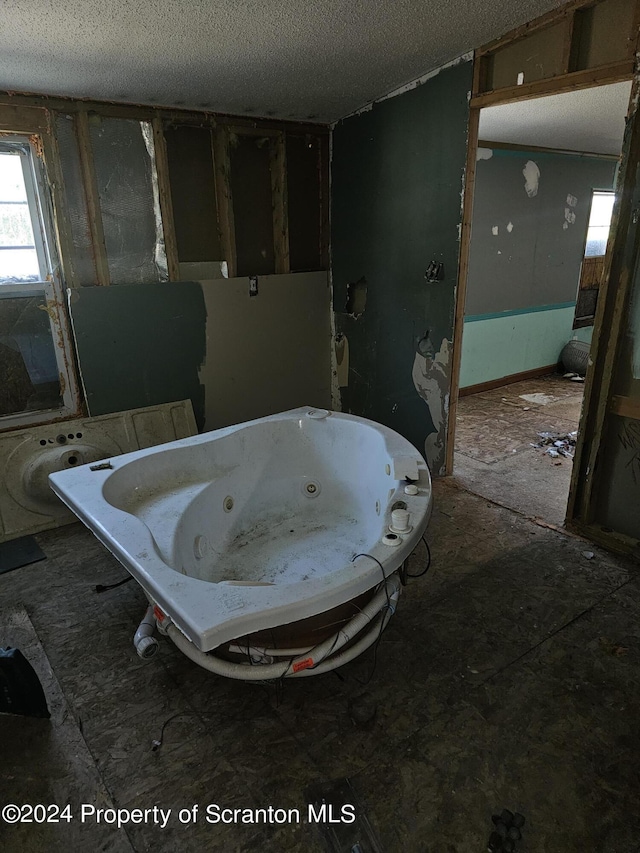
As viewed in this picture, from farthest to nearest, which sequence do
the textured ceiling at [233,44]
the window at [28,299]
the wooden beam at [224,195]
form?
1. the wooden beam at [224,195]
2. the window at [28,299]
3. the textured ceiling at [233,44]

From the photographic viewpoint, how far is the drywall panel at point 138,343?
11.0ft

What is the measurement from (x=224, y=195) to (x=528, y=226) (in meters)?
3.44

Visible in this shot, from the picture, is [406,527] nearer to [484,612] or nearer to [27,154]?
[484,612]

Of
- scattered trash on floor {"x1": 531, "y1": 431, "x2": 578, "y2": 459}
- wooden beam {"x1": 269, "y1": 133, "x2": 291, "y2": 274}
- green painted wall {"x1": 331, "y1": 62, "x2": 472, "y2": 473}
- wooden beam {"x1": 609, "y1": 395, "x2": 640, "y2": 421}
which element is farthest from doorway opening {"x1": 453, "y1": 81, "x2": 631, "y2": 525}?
wooden beam {"x1": 269, "y1": 133, "x2": 291, "y2": 274}

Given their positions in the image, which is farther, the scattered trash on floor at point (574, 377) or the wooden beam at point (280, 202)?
the scattered trash on floor at point (574, 377)

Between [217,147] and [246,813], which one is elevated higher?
[217,147]

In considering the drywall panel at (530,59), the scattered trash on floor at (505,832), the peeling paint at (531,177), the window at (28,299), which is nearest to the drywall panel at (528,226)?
the peeling paint at (531,177)

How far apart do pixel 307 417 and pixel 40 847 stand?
2205mm

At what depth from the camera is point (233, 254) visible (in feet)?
12.6

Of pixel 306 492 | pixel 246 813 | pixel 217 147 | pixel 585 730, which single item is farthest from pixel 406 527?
pixel 217 147

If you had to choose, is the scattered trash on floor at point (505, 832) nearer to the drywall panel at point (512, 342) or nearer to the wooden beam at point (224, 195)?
the wooden beam at point (224, 195)

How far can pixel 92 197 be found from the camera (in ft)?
10.6

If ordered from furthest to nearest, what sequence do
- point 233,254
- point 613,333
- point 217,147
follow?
point 233,254, point 217,147, point 613,333

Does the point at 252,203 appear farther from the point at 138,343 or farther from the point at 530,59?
the point at 530,59
